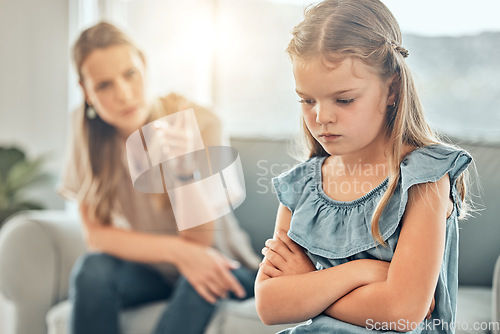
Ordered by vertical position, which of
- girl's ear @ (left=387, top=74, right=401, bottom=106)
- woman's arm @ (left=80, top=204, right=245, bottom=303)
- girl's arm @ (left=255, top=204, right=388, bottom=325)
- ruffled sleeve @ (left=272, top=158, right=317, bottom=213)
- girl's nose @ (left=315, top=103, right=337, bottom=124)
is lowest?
woman's arm @ (left=80, top=204, right=245, bottom=303)

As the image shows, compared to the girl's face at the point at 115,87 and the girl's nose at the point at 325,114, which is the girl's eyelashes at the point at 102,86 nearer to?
the girl's face at the point at 115,87

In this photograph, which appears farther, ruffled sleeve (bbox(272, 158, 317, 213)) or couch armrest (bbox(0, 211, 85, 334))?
couch armrest (bbox(0, 211, 85, 334))

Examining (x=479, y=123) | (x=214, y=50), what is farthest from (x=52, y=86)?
(x=479, y=123)

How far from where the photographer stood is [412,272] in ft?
1.11

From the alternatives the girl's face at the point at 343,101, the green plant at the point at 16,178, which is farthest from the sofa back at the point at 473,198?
the green plant at the point at 16,178

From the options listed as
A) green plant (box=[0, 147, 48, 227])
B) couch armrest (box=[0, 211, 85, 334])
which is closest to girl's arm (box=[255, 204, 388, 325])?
couch armrest (box=[0, 211, 85, 334])

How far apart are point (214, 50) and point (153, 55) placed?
0.14m

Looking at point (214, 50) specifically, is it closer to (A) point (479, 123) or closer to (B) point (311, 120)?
(A) point (479, 123)

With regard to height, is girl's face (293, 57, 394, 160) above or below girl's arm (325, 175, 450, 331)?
above

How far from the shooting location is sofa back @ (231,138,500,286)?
1.58ft

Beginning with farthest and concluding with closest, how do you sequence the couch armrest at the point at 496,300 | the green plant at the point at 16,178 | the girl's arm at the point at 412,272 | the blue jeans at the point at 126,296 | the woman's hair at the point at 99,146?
the green plant at the point at 16,178, the woman's hair at the point at 99,146, the blue jeans at the point at 126,296, the couch armrest at the point at 496,300, the girl's arm at the point at 412,272

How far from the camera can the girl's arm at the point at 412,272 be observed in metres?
0.34

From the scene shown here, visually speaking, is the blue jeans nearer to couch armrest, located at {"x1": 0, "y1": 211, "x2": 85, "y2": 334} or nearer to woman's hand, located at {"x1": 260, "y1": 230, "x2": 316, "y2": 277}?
couch armrest, located at {"x1": 0, "y1": 211, "x2": 85, "y2": 334}

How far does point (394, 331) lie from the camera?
35cm
